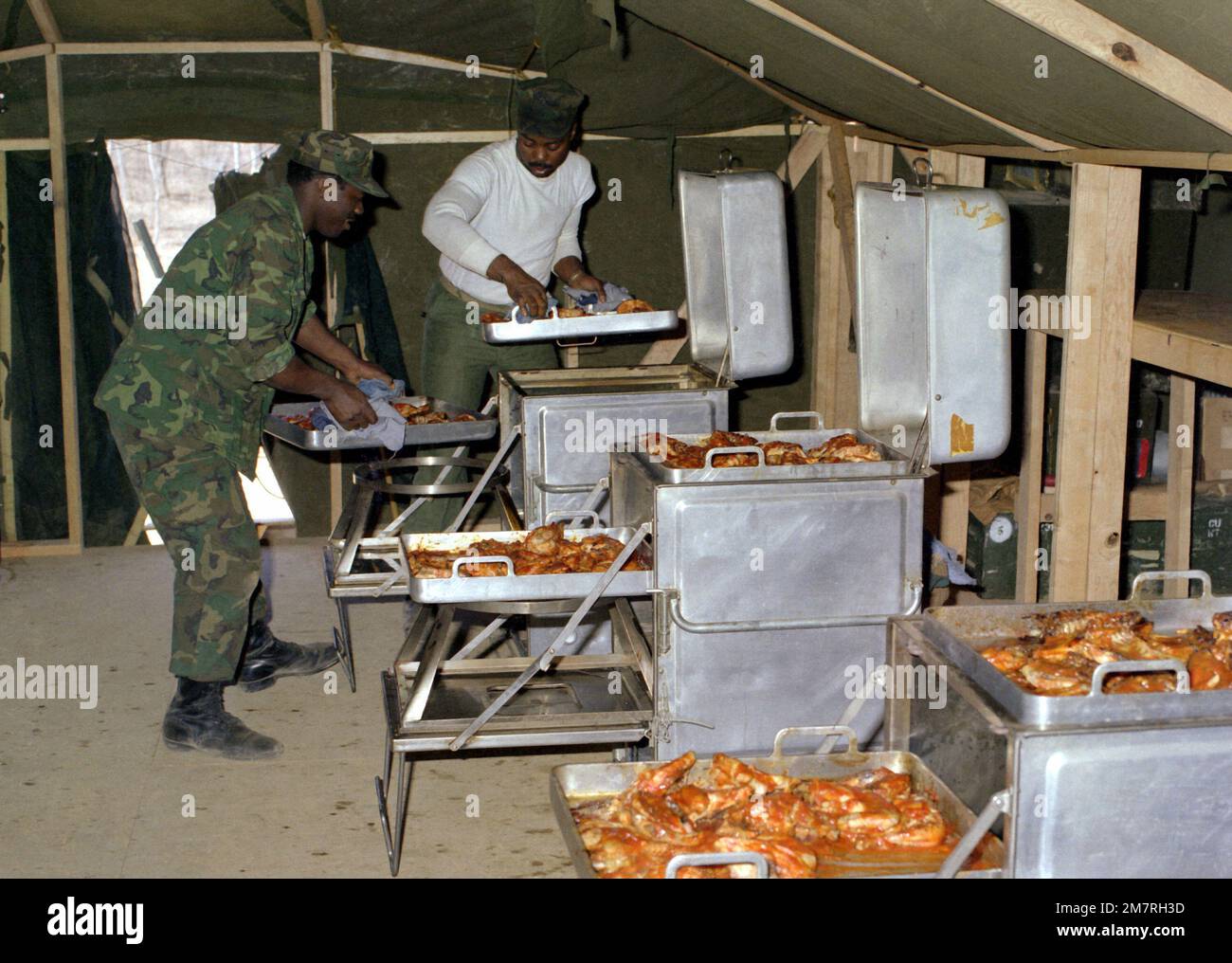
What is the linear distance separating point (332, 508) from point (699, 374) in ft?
9.21

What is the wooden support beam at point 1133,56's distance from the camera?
2939mm

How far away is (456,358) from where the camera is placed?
5.63 m

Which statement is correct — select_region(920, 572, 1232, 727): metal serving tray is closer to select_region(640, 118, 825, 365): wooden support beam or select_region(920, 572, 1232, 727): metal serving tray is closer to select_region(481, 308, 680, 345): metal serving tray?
select_region(481, 308, 680, 345): metal serving tray

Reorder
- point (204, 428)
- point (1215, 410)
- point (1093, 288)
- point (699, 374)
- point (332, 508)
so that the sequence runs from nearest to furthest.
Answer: point (1093, 288), point (204, 428), point (699, 374), point (1215, 410), point (332, 508)

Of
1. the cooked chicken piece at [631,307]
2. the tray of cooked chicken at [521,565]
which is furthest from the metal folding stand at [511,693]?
the cooked chicken piece at [631,307]

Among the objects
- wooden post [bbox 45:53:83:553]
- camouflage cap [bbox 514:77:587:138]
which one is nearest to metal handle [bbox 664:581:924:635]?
camouflage cap [bbox 514:77:587:138]

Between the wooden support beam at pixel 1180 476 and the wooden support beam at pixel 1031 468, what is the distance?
1.47ft

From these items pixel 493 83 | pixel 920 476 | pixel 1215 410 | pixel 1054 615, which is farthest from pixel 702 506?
pixel 493 83

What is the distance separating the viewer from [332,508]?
695cm

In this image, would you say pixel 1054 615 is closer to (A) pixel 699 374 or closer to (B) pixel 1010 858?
(B) pixel 1010 858

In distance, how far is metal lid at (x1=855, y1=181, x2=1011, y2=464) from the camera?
318 cm

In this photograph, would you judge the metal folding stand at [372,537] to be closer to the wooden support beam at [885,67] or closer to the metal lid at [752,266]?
the metal lid at [752,266]

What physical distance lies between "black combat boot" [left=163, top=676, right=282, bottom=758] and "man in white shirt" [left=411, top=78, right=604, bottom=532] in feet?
4.40

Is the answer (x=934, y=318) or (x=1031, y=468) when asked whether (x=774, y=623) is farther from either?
(x=1031, y=468)
